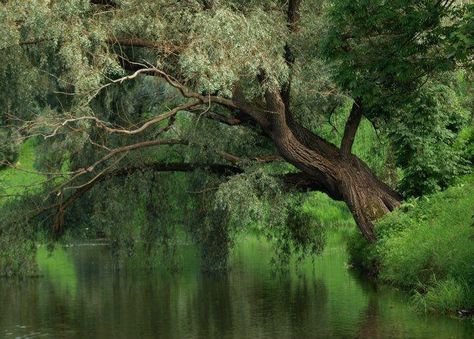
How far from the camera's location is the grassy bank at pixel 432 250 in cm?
1681

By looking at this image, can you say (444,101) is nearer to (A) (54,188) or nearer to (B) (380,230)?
(B) (380,230)

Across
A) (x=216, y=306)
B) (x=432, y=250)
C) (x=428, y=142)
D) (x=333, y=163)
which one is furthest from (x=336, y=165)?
(x=216, y=306)

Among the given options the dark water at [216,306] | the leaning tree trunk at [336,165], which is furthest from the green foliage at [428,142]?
the dark water at [216,306]

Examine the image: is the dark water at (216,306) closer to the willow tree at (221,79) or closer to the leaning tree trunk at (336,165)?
the leaning tree trunk at (336,165)

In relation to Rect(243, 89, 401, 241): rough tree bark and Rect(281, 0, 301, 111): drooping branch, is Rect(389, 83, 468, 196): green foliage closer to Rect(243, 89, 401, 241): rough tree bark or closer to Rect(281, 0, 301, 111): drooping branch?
Rect(243, 89, 401, 241): rough tree bark

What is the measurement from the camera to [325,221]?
113ft

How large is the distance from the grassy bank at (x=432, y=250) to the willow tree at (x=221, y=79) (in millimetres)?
1006

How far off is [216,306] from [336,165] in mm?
4712

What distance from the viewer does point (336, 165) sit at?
22562 millimetres

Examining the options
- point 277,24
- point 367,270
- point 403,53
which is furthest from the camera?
point 367,270

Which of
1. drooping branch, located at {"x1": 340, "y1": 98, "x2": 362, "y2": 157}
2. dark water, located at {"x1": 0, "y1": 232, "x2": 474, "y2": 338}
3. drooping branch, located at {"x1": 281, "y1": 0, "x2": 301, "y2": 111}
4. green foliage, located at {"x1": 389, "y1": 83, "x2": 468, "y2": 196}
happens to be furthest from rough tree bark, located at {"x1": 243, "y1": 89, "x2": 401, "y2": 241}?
dark water, located at {"x1": 0, "y1": 232, "x2": 474, "y2": 338}

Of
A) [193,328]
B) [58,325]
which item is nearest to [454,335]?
[193,328]

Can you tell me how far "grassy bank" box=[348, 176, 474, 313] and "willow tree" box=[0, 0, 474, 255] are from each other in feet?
3.30

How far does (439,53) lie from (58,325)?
30.9 ft
